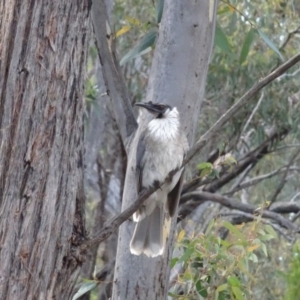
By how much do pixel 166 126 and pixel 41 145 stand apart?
37.1 inches

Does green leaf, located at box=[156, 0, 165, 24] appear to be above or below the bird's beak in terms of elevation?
above

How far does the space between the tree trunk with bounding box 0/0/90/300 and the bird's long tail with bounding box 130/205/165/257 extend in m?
0.78

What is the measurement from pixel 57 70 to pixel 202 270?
1.77 metres

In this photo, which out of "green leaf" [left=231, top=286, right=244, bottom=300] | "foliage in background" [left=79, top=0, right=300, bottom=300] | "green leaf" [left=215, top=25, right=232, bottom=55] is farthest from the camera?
"foliage in background" [left=79, top=0, right=300, bottom=300]

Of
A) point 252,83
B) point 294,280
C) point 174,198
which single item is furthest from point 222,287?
point 252,83

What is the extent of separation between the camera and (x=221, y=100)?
273 inches

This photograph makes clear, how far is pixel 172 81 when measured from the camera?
3.05 meters

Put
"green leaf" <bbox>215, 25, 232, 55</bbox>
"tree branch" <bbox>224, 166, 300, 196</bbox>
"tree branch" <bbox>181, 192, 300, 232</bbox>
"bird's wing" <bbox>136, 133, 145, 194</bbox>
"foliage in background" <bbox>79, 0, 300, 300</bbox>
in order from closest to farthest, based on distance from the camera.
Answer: "bird's wing" <bbox>136, 133, 145, 194</bbox> < "green leaf" <bbox>215, 25, 232, 55</bbox> < "tree branch" <bbox>181, 192, 300, 232</bbox> < "foliage in background" <bbox>79, 0, 300, 300</bbox> < "tree branch" <bbox>224, 166, 300, 196</bbox>

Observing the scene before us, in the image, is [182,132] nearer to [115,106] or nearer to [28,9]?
[115,106]

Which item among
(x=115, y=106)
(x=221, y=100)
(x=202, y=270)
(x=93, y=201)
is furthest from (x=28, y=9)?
(x=93, y=201)

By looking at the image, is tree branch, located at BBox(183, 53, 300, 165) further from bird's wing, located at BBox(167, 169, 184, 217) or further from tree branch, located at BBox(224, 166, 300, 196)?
tree branch, located at BBox(224, 166, 300, 196)

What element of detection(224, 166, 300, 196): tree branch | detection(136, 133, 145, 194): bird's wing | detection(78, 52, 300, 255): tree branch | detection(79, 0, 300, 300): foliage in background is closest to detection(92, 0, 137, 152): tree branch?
detection(136, 133, 145, 194): bird's wing

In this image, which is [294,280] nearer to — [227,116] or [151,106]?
[151,106]

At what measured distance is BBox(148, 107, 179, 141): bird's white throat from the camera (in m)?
3.02
